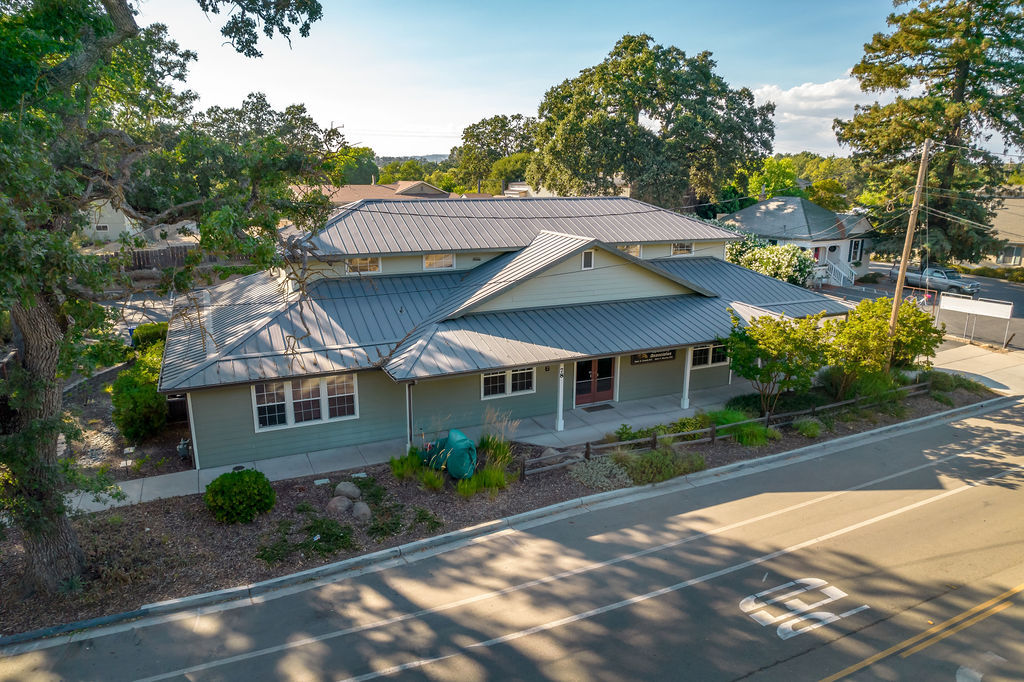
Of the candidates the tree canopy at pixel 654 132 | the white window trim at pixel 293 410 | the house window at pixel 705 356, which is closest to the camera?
the white window trim at pixel 293 410

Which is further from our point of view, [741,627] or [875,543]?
[875,543]

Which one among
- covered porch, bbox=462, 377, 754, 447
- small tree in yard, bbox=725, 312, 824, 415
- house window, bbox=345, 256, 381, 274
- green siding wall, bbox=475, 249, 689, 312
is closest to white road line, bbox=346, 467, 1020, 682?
small tree in yard, bbox=725, 312, 824, 415

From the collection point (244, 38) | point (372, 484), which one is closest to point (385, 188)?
point (244, 38)

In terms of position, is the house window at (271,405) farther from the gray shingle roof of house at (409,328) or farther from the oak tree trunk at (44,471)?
the oak tree trunk at (44,471)

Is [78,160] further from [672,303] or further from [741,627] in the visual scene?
[672,303]

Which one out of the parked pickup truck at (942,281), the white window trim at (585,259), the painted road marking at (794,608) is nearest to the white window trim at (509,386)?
the white window trim at (585,259)

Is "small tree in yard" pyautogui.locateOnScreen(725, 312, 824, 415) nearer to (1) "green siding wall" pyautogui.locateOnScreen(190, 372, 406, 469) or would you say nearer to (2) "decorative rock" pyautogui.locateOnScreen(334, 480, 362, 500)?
(1) "green siding wall" pyautogui.locateOnScreen(190, 372, 406, 469)
